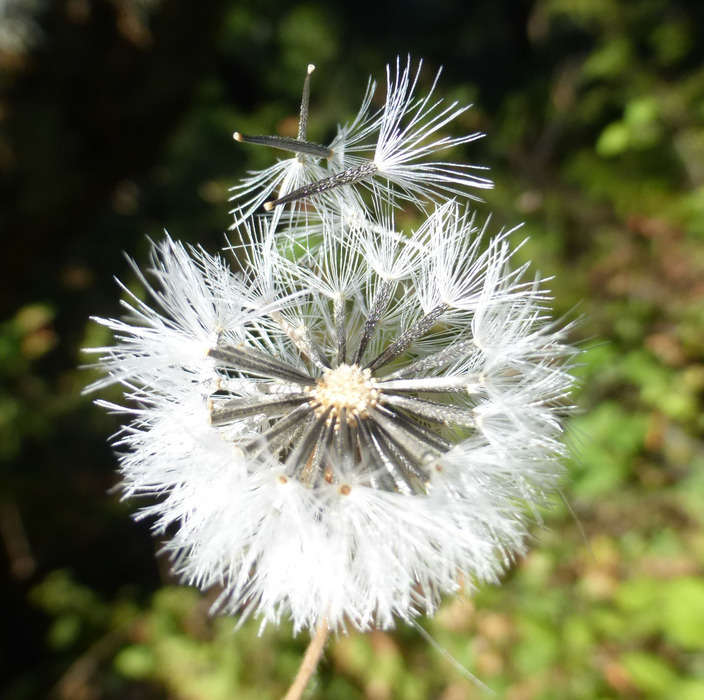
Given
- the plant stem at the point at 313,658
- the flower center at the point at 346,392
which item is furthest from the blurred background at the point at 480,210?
the flower center at the point at 346,392

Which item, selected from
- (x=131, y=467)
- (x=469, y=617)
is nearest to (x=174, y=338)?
(x=131, y=467)

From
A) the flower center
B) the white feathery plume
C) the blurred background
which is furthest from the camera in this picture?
the blurred background

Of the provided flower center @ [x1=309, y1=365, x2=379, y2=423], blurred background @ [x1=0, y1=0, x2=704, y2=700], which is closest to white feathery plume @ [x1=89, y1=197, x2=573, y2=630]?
flower center @ [x1=309, y1=365, x2=379, y2=423]

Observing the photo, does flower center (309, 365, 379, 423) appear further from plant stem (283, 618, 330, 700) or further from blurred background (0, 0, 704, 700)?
blurred background (0, 0, 704, 700)

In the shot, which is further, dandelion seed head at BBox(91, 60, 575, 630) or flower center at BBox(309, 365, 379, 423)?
flower center at BBox(309, 365, 379, 423)

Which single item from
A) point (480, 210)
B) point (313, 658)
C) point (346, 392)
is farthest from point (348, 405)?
point (480, 210)

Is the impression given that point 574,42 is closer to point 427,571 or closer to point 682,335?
point 682,335
